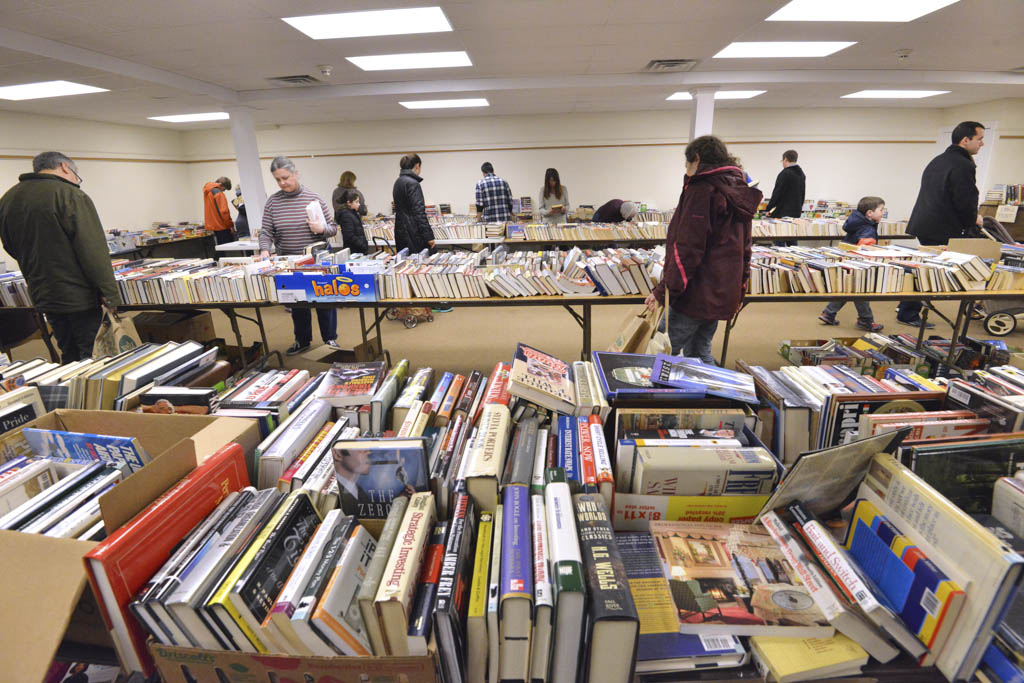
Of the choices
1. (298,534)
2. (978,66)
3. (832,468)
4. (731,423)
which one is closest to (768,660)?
(832,468)

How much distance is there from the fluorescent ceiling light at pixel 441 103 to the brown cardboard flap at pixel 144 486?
6.24 m

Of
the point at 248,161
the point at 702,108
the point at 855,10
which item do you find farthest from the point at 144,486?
the point at 702,108

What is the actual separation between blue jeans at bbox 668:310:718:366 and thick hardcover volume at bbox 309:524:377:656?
7.13 feet

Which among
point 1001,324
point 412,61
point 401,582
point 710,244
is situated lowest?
point 1001,324

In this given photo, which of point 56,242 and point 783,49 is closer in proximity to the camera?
point 56,242

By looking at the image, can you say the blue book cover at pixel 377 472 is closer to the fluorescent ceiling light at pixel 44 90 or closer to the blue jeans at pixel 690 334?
the blue jeans at pixel 690 334

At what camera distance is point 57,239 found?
110 inches

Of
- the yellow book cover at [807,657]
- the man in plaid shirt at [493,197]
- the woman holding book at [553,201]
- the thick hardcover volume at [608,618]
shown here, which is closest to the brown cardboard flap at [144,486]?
the thick hardcover volume at [608,618]

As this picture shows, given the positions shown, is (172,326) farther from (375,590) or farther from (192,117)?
(192,117)

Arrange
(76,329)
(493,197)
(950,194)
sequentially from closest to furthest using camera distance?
(76,329) < (950,194) < (493,197)

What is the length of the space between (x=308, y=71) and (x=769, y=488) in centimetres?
543

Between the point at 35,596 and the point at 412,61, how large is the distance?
4.91 m

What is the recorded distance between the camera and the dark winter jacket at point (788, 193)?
20.5 ft

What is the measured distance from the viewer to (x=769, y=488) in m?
1.24
